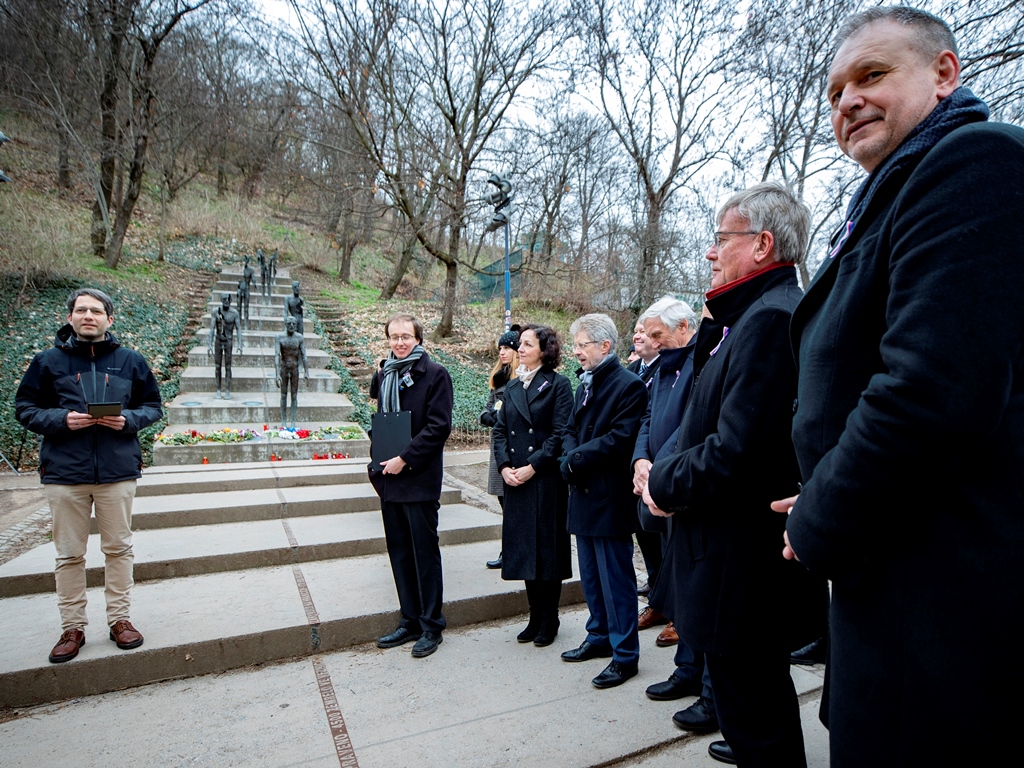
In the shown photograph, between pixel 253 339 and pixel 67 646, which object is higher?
pixel 253 339

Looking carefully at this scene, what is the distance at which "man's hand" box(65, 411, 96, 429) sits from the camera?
3.21 meters

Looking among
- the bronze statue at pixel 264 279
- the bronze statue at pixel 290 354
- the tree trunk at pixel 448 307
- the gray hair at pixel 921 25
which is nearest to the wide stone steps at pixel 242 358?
the bronze statue at pixel 290 354

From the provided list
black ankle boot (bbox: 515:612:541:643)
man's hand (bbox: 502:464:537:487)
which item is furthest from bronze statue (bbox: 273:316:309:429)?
black ankle boot (bbox: 515:612:541:643)

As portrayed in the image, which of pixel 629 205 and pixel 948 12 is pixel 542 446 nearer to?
pixel 948 12

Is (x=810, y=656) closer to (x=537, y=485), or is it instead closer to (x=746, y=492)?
(x=537, y=485)

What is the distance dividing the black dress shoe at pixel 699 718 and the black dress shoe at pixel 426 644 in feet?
4.88

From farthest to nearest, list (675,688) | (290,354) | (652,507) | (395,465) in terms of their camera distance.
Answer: (290,354)
(395,465)
(675,688)
(652,507)

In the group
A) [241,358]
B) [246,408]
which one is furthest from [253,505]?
[241,358]

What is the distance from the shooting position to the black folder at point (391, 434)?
371cm

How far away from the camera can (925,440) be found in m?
1.05

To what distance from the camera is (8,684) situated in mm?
3068

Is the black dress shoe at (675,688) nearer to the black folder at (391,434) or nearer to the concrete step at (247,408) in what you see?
the black folder at (391,434)

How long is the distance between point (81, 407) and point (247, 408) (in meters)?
6.71

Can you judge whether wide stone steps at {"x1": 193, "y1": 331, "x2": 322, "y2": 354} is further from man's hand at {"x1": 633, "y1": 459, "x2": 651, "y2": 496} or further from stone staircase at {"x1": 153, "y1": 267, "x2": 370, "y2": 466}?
man's hand at {"x1": 633, "y1": 459, "x2": 651, "y2": 496}
